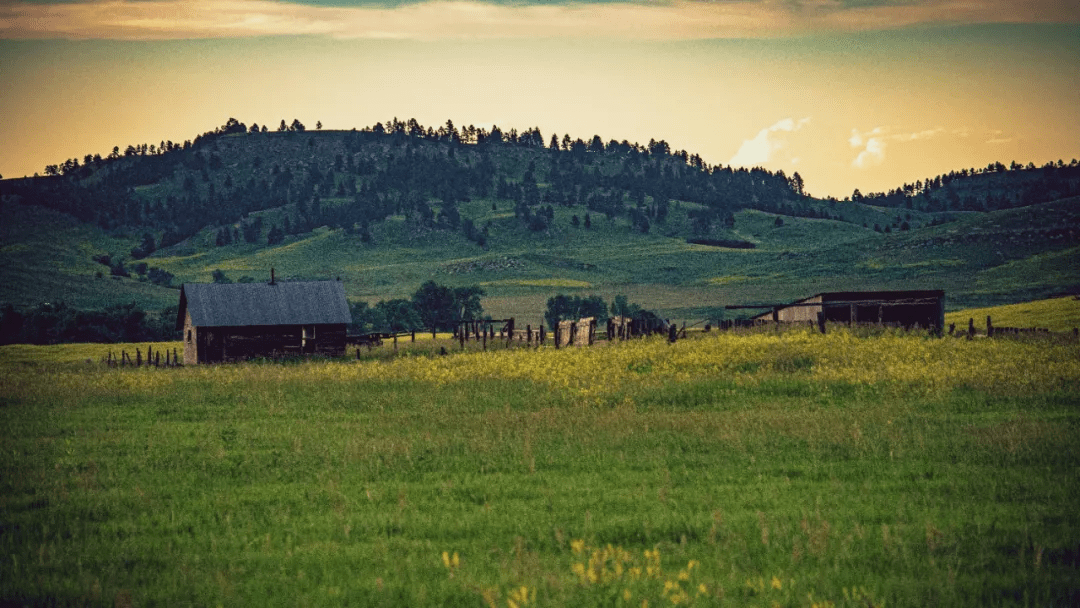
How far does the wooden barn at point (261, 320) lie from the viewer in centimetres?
5716

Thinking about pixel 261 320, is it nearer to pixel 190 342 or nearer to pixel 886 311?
pixel 190 342

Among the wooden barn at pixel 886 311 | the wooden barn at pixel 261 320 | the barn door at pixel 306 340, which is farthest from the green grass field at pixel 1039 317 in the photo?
the barn door at pixel 306 340

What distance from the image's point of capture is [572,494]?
14.0m

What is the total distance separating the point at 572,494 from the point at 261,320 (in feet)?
152

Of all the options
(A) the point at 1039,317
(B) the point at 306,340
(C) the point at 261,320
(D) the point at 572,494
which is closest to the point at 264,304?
(C) the point at 261,320

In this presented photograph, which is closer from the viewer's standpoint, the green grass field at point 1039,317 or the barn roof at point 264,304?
the green grass field at point 1039,317

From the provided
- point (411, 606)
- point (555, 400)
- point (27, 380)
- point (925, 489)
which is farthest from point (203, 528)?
point (27, 380)

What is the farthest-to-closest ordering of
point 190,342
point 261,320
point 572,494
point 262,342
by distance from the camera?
point 190,342, point 262,342, point 261,320, point 572,494

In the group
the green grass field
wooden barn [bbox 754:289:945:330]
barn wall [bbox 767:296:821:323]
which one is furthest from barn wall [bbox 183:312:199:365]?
the green grass field

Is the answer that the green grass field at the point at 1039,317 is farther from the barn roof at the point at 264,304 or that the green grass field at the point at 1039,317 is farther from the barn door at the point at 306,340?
the barn door at the point at 306,340

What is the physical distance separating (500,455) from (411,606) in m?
7.92

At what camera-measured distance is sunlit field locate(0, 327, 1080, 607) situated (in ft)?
32.4

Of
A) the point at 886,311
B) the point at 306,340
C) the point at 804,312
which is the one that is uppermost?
the point at 886,311

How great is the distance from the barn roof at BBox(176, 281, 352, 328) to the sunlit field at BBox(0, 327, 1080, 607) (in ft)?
96.1
